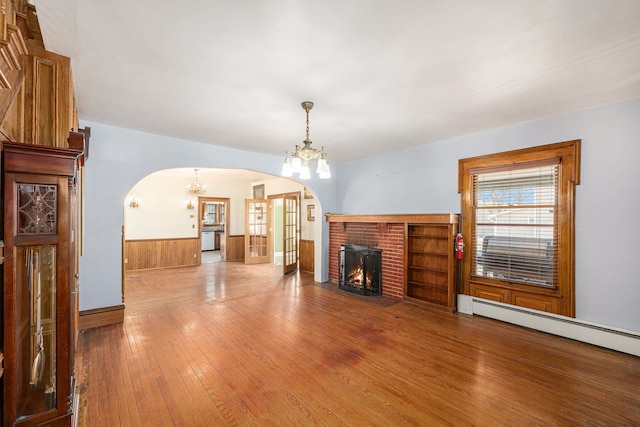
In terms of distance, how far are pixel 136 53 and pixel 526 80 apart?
323 cm

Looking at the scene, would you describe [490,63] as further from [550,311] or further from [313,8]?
[550,311]

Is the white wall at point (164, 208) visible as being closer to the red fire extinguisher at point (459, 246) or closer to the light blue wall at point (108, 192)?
the light blue wall at point (108, 192)

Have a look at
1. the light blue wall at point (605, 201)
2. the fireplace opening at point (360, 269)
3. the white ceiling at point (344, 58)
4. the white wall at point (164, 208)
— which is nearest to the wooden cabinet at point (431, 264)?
the fireplace opening at point (360, 269)

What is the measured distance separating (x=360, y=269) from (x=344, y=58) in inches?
160

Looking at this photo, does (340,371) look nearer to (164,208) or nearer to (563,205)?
(563,205)

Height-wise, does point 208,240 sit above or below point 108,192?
below

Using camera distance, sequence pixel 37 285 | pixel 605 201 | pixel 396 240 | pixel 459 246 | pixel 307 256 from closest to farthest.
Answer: pixel 37 285
pixel 605 201
pixel 459 246
pixel 396 240
pixel 307 256

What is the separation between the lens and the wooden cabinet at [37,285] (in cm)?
132

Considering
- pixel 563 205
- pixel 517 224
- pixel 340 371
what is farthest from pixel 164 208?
pixel 563 205

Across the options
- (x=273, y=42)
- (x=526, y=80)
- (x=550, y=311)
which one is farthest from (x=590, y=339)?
(x=273, y=42)

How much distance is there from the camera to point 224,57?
215 cm

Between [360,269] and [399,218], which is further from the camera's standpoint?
[360,269]

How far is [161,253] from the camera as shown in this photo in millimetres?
7883

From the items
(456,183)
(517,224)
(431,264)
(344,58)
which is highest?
(344,58)
